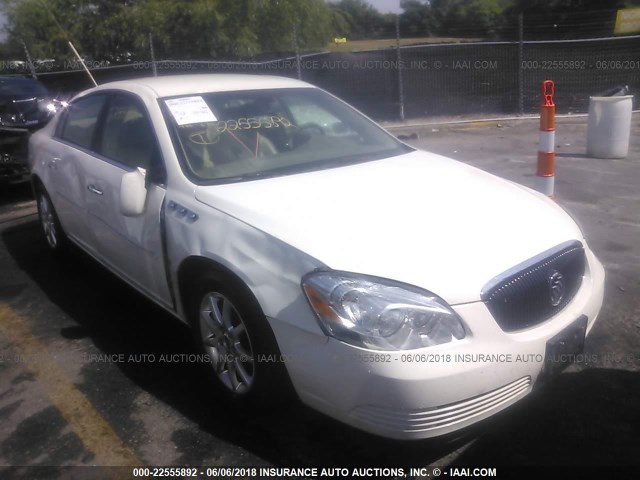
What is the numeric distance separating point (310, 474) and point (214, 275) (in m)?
0.98

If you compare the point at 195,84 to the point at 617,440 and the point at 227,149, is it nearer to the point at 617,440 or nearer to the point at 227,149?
the point at 227,149

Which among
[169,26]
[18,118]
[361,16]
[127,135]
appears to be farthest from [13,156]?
[361,16]

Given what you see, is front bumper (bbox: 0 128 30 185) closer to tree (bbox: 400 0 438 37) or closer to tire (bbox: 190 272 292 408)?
tire (bbox: 190 272 292 408)

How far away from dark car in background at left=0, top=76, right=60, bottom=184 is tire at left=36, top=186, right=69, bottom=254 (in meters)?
1.93

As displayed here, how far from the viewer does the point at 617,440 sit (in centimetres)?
283

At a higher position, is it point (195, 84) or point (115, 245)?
point (195, 84)

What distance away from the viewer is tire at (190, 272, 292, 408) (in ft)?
8.98

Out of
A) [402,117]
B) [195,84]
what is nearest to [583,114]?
[402,117]

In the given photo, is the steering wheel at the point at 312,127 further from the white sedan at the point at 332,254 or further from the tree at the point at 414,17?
the tree at the point at 414,17

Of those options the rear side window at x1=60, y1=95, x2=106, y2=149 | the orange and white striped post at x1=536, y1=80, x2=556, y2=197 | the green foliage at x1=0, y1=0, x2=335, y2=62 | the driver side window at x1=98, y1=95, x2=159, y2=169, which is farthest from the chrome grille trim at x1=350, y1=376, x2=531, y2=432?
the green foliage at x1=0, y1=0, x2=335, y2=62

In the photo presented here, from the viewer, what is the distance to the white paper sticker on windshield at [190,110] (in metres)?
3.62

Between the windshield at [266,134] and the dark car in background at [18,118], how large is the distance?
14.2 feet

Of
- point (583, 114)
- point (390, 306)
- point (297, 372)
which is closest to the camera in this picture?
point (390, 306)

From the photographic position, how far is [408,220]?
9.35 feet
